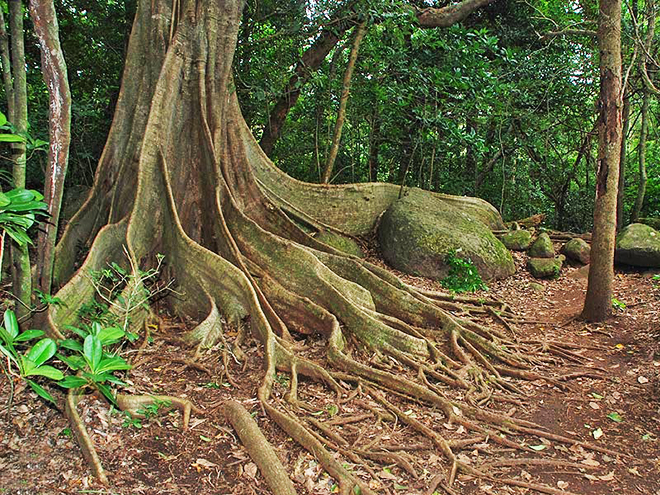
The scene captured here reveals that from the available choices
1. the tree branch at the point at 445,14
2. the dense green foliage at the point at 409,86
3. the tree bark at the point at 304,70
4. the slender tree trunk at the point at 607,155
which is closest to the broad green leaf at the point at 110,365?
the slender tree trunk at the point at 607,155

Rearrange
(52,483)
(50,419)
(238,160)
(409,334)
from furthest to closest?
(238,160) → (409,334) → (50,419) → (52,483)

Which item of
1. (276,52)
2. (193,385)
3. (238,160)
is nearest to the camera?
(193,385)

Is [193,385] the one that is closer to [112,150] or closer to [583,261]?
[112,150]

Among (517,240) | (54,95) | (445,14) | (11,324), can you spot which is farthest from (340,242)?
(11,324)

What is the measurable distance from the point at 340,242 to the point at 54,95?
217 inches

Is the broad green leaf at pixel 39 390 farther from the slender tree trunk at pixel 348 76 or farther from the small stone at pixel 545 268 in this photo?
the small stone at pixel 545 268

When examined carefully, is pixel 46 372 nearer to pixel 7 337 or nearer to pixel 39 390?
pixel 39 390

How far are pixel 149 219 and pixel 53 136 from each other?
2.53m

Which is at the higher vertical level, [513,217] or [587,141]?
[587,141]

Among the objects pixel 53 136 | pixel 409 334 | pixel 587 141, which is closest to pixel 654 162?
pixel 587 141

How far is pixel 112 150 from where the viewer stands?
642 cm

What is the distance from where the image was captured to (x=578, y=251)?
961 cm

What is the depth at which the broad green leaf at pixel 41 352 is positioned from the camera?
167 cm

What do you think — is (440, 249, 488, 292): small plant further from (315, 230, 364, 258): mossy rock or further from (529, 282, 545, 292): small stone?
(315, 230, 364, 258): mossy rock
